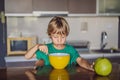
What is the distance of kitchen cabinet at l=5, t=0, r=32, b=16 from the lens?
3127 millimetres

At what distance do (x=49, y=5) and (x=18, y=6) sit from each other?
0.40m

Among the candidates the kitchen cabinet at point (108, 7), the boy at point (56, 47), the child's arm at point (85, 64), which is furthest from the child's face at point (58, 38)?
the kitchen cabinet at point (108, 7)

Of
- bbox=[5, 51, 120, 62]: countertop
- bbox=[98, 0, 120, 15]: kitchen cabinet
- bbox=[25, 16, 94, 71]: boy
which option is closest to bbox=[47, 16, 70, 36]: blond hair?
bbox=[25, 16, 94, 71]: boy

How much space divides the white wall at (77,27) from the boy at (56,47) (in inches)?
75.0

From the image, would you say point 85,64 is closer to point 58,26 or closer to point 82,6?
point 58,26

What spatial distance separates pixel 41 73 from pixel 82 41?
2314 millimetres

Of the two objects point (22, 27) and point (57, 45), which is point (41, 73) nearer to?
point (57, 45)

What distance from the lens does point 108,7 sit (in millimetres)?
3393

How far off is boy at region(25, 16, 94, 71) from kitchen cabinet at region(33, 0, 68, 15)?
1646 millimetres

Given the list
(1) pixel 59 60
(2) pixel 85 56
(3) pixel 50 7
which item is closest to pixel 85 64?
(1) pixel 59 60

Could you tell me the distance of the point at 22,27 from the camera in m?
3.48

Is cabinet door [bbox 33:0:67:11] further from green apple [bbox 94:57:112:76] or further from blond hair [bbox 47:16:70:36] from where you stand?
green apple [bbox 94:57:112:76]

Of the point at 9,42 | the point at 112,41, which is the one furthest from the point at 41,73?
the point at 112,41

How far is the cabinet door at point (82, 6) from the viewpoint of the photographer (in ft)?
10.8
